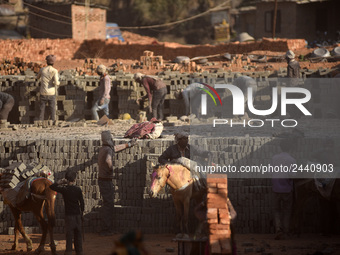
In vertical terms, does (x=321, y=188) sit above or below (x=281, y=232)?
above

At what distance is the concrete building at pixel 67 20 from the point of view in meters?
34.2

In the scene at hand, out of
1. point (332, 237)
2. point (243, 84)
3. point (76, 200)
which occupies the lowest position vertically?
point (332, 237)

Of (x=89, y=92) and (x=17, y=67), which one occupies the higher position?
(x=17, y=67)

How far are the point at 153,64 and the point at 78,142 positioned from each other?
10602 mm

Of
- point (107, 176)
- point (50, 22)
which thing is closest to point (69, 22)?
point (50, 22)

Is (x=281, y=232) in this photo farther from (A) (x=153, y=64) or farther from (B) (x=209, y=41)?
(B) (x=209, y=41)

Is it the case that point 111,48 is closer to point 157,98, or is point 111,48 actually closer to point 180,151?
point 157,98

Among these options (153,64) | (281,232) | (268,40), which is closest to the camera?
(281,232)

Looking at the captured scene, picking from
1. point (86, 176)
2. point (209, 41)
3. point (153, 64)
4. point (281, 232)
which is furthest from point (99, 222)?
point (209, 41)

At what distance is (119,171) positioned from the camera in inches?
530

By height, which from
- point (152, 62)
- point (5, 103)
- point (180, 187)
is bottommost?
point (180, 187)

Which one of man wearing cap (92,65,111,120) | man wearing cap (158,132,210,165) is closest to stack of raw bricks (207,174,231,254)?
man wearing cap (158,132,210,165)

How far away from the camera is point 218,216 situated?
998cm

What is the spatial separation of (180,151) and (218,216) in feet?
7.88
